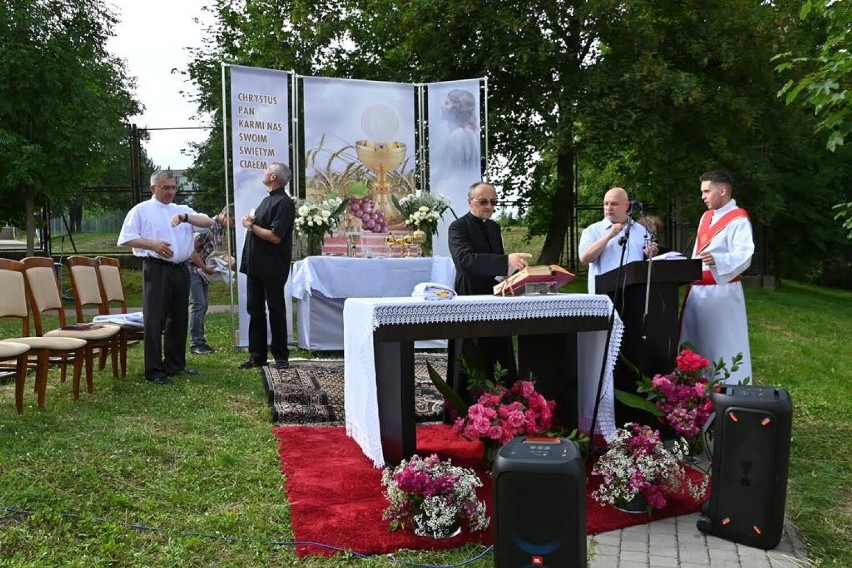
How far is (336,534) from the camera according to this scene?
353cm

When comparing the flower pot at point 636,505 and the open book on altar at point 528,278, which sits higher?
the open book on altar at point 528,278

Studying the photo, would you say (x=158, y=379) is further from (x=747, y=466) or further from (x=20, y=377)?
(x=747, y=466)

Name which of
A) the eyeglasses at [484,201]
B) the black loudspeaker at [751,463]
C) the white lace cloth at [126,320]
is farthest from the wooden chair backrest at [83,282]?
the black loudspeaker at [751,463]

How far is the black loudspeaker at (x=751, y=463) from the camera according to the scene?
3.39 metres

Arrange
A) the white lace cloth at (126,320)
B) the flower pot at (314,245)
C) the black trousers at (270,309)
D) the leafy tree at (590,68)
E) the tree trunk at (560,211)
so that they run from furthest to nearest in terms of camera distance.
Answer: the tree trunk at (560,211) < the leafy tree at (590,68) < the flower pot at (314,245) < the black trousers at (270,309) < the white lace cloth at (126,320)

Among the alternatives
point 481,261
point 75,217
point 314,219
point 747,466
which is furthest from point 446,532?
point 75,217

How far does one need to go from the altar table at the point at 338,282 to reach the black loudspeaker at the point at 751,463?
5358 mm

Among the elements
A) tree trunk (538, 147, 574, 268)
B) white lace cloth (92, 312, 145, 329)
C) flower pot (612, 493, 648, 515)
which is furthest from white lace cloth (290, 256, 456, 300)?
tree trunk (538, 147, 574, 268)

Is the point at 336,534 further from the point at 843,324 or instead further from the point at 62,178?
the point at 62,178

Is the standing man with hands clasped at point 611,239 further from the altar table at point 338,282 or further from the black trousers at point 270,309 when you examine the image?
the altar table at point 338,282

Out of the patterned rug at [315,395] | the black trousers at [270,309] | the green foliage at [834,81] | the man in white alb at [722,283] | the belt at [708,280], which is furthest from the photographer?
the black trousers at [270,309]

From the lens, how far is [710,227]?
5.31m

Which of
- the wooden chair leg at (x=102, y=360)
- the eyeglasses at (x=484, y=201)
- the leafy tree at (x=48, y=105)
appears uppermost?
the leafy tree at (x=48, y=105)

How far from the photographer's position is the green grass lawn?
11.0 feet
